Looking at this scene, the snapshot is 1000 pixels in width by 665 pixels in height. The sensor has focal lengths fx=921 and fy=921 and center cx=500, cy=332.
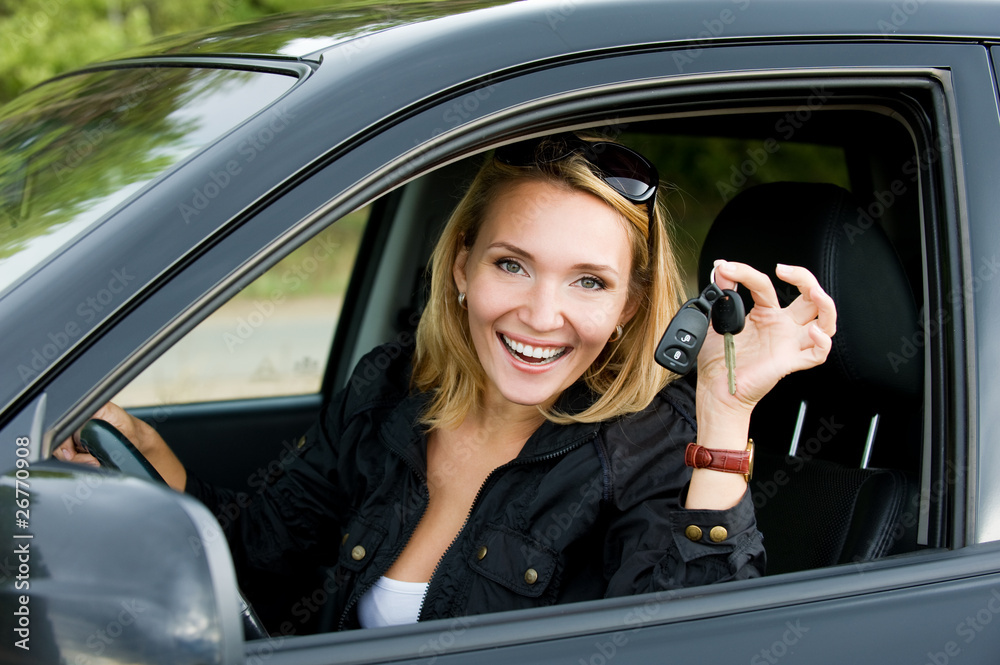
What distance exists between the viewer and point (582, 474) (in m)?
1.60

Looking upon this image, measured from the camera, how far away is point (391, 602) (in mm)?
1707

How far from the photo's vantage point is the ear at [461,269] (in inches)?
75.6

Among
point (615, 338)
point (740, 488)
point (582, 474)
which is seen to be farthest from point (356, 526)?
point (740, 488)

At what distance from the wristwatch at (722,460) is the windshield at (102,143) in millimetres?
795

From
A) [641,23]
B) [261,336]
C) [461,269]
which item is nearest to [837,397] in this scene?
[461,269]

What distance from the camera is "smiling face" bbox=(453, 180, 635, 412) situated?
162cm

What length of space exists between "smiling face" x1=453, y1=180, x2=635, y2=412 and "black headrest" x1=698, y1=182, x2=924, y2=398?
0.35 meters

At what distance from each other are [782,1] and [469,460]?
3.35 ft

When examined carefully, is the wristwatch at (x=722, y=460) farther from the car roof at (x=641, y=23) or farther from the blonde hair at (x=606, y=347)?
the car roof at (x=641, y=23)

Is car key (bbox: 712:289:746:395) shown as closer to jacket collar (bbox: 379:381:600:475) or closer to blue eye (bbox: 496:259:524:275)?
jacket collar (bbox: 379:381:600:475)

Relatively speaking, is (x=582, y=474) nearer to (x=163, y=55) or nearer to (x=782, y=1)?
(x=782, y=1)

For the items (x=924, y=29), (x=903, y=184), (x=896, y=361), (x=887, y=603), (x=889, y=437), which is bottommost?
(x=887, y=603)

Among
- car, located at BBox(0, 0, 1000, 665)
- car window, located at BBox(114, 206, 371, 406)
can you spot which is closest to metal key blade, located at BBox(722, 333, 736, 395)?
car, located at BBox(0, 0, 1000, 665)

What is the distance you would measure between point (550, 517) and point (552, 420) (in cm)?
19
